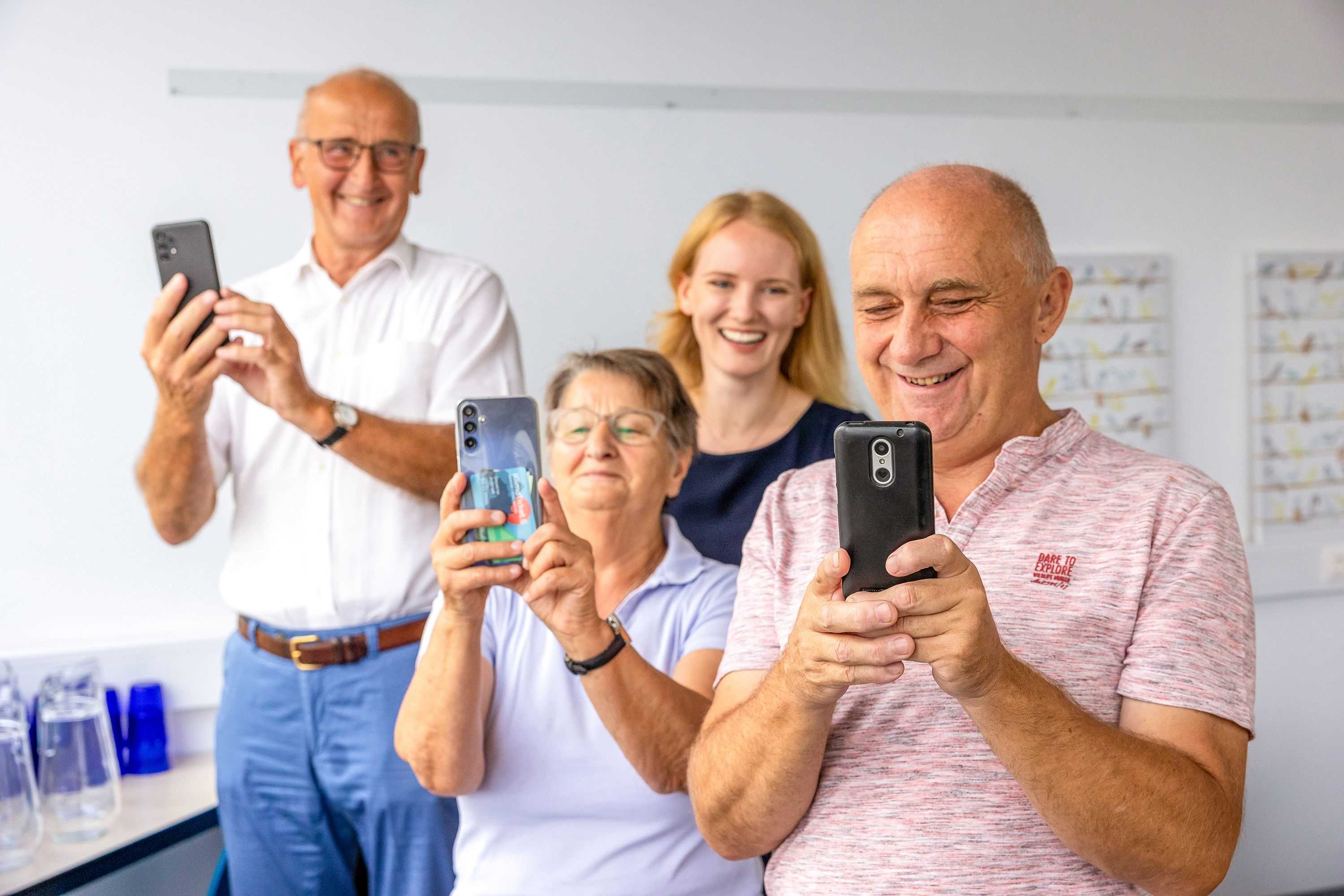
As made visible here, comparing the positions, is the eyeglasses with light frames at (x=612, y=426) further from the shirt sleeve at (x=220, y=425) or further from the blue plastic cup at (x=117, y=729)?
the blue plastic cup at (x=117, y=729)

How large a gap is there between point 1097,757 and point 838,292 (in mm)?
2065

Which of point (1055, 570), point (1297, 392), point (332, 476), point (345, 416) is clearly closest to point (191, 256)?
point (345, 416)

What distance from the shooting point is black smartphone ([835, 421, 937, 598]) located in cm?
97

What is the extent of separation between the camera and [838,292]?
9.71ft

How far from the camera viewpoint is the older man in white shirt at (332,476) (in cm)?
189

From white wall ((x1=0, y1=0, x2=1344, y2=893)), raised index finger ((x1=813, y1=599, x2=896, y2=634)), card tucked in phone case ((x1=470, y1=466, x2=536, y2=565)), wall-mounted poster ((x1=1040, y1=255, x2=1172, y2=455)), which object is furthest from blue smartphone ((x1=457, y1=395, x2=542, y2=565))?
wall-mounted poster ((x1=1040, y1=255, x2=1172, y2=455))

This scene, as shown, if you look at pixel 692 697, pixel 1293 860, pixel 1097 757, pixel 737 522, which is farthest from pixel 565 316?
pixel 1293 860

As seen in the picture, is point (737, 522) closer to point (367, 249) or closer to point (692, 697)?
point (692, 697)

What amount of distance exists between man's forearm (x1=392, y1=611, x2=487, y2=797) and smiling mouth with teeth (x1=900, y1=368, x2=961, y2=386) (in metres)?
0.61

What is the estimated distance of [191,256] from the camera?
1.81 m

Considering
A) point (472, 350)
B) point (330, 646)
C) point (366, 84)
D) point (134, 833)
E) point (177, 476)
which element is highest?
point (366, 84)

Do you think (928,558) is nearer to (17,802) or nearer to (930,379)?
(930,379)

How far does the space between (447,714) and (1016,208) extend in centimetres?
95

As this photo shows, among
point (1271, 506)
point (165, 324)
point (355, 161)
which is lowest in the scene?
point (1271, 506)
